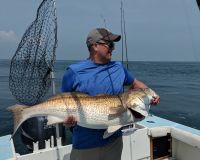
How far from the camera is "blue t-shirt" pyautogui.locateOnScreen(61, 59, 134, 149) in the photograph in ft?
12.9

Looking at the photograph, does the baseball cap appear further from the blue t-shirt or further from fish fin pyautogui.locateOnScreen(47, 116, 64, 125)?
fish fin pyautogui.locateOnScreen(47, 116, 64, 125)

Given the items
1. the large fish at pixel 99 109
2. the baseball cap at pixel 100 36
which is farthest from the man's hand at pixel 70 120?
the baseball cap at pixel 100 36

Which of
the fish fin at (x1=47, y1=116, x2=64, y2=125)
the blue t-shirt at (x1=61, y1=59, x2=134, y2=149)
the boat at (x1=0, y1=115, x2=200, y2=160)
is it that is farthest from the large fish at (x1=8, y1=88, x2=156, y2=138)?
the boat at (x1=0, y1=115, x2=200, y2=160)

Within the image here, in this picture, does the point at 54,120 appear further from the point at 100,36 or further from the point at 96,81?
the point at 100,36

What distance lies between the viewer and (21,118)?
3785mm

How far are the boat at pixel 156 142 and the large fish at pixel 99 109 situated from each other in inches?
74.5

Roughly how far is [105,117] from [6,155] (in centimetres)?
224

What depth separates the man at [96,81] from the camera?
3926 millimetres

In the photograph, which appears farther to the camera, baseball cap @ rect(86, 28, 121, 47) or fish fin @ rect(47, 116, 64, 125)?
baseball cap @ rect(86, 28, 121, 47)

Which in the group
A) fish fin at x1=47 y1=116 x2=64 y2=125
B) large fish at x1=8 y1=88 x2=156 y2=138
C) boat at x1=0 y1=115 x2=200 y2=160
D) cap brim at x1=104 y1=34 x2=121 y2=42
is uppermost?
cap brim at x1=104 y1=34 x2=121 y2=42

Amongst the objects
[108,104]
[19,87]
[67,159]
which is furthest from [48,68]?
[108,104]

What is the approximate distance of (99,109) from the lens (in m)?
3.69

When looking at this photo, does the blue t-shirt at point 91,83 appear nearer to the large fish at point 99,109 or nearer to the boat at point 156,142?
the large fish at point 99,109

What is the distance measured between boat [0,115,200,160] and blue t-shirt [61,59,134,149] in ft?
5.24
